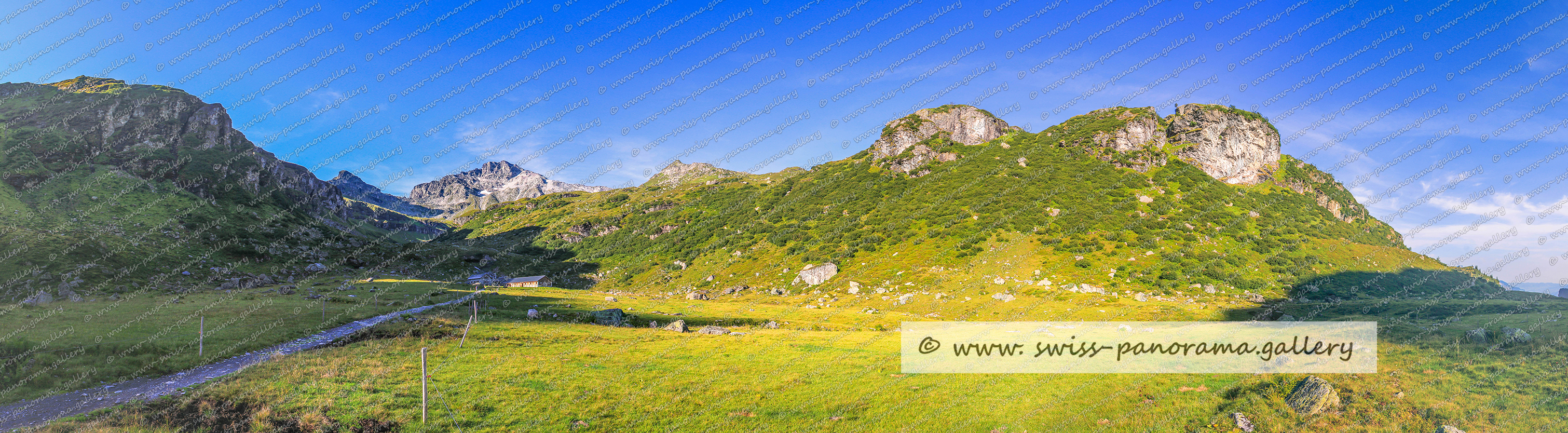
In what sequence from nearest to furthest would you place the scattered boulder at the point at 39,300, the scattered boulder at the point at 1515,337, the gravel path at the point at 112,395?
1. the gravel path at the point at 112,395
2. the scattered boulder at the point at 1515,337
3. the scattered boulder at the point at 39,300

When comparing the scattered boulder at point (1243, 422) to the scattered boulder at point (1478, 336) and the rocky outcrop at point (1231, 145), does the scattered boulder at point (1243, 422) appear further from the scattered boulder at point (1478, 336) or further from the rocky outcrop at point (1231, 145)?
the rocky outcrop at point (1231, 145)

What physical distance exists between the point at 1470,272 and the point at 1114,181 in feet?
202

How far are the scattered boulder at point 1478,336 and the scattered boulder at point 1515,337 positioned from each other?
1.94 ft

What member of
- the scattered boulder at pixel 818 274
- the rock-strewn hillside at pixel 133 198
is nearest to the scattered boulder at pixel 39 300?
the rock-strewn hillside at pixel 133 198

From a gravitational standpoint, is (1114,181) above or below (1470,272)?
above

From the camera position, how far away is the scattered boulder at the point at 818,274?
9438cm

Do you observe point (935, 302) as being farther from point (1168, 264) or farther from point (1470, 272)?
point (1470, 272)

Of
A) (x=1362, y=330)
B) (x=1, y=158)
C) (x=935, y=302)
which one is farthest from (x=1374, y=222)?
(x=1, y=158)

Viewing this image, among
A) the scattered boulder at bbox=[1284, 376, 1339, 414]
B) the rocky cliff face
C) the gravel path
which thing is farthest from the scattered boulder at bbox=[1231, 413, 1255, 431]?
the rocky cliff face

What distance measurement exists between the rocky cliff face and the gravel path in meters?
138

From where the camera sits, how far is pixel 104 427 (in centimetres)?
1761

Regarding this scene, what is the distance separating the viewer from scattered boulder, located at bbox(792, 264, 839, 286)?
94.4 meters

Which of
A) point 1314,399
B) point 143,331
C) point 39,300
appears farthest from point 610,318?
point 1314,399

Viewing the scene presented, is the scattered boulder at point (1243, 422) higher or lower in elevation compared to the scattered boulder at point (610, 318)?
lower
